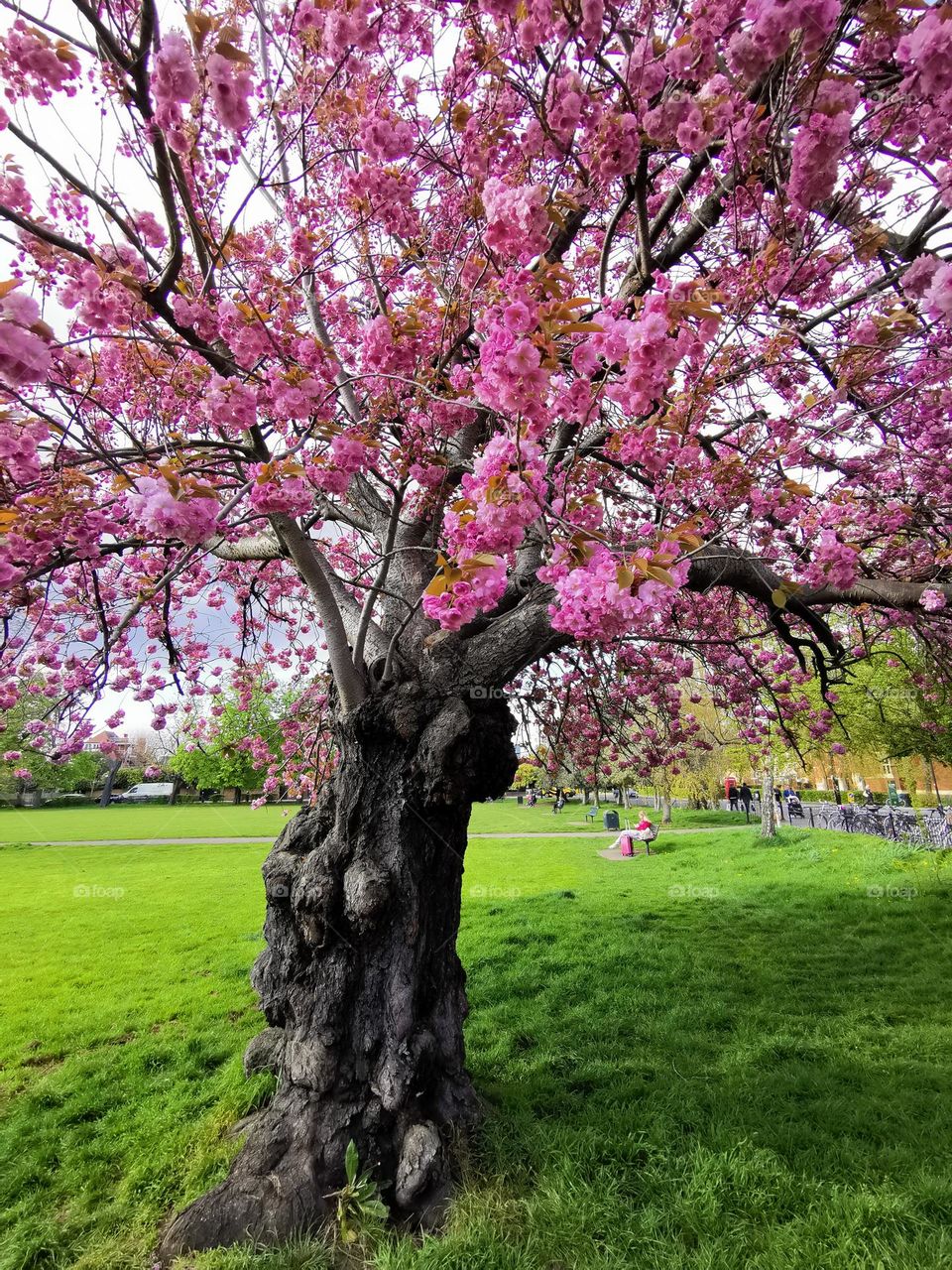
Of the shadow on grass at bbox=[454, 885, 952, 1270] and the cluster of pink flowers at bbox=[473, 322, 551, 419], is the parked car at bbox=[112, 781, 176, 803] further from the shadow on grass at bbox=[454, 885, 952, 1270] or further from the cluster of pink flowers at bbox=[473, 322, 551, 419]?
the cluster of pink flowers at bbox=[473, 322, 551, 419]

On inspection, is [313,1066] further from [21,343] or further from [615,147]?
[615,147]

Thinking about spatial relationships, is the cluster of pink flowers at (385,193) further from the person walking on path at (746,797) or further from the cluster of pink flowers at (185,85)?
the person walking on path at (746,797)

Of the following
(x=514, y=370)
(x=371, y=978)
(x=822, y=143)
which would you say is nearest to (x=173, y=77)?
(x=514, y=370)

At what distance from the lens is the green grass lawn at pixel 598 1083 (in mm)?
2717

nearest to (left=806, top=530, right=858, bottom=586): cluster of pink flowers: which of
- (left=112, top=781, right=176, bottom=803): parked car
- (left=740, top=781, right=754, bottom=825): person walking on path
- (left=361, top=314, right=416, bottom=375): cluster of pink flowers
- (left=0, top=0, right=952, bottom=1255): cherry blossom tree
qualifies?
(left=0, top=0, right=952, bottom=1255): cherry blossom tree

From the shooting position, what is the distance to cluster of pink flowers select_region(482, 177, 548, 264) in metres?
2.10

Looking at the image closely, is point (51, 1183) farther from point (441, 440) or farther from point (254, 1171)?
point (441, 440)

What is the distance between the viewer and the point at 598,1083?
398 cm

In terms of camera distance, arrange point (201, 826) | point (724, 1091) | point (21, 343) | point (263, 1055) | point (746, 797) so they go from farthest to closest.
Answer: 1. point (746, 797)
2. point (201, 826)
3. point (263, 1055)
4. point (724, 1091)
5. point (21, 343)

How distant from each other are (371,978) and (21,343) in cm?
333

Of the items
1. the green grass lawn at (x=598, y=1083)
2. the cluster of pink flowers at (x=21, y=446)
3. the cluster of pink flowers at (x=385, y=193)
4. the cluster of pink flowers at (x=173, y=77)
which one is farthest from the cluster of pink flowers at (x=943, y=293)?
the green grass lawn at (x=598, y=1083)

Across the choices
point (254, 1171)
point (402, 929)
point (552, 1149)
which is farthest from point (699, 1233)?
point (254, 1171)

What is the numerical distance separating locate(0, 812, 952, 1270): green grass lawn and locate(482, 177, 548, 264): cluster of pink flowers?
14.1ft

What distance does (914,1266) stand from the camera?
243 centimetres
